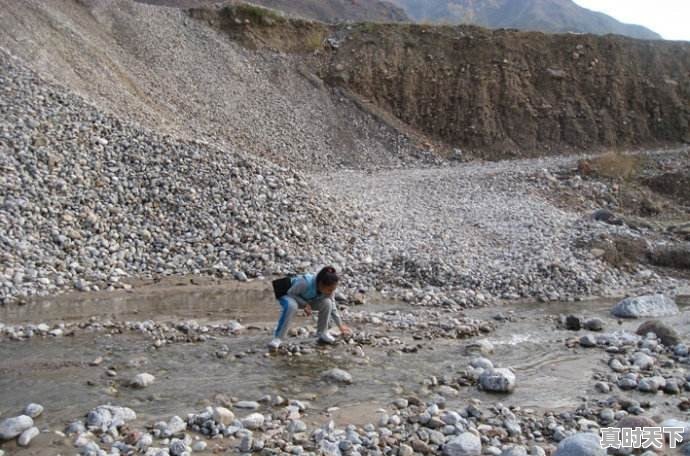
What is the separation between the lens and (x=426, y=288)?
11969mm

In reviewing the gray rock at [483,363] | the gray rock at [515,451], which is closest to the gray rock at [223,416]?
the gray rock at [515,451]

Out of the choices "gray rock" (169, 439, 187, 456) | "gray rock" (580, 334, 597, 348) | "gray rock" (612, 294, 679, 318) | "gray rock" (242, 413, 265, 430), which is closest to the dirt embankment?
"gray rock" (612, 294, 679, 318)

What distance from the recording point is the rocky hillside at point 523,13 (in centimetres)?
10051

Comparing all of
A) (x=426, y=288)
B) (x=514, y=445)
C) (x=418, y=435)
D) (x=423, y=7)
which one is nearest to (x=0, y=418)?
(x=418, y=435)

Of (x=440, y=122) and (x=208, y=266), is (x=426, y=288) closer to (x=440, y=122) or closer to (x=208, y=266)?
(x=208, y=266)

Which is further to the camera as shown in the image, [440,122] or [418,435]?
[440,122]

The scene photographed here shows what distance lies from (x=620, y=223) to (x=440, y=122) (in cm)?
1437

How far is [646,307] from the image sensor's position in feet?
37.8

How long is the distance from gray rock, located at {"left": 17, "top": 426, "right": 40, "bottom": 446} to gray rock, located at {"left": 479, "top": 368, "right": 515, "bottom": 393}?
452 centimetres

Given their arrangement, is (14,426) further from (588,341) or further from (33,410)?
(588,341)

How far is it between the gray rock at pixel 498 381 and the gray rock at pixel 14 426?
4.58 meters

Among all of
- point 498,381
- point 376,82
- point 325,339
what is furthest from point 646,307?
point 376,82

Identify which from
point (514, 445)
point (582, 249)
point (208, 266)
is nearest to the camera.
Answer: point (514, 445)

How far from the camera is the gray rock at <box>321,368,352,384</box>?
24.7 feet
